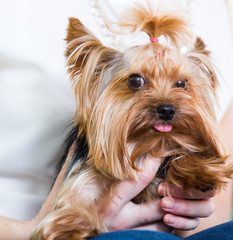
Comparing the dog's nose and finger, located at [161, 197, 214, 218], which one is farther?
finger, located at [161, 197, 214, 218]

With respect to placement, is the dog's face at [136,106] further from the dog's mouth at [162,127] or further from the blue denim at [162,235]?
the blue denim at [162,235]

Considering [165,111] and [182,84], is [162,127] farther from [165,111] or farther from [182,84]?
[182,84]

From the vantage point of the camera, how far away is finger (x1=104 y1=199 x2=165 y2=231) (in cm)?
111

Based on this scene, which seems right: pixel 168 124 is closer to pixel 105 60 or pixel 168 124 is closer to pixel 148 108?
pixel 148 108

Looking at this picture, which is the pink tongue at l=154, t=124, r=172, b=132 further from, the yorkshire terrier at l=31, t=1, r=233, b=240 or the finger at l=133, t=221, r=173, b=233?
the finger at l=133, t=221, r=173, b=233

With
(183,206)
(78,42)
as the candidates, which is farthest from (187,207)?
(78,42)

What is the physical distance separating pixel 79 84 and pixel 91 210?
1.44ft

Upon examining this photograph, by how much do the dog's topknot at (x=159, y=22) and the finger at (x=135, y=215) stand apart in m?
0.60

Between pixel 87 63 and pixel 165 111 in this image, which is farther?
pixel 87 63

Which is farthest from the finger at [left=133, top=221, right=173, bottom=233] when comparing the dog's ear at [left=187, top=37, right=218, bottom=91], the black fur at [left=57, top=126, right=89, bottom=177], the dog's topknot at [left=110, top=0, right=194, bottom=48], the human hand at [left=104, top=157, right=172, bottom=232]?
the dog's topknot at [left=110, top=0, right=194, bottom=48]

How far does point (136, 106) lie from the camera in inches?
41.4

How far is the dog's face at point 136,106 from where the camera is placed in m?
1.05

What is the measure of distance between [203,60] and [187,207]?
0.56m

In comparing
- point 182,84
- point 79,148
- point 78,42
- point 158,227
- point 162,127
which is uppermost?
point 78,42
